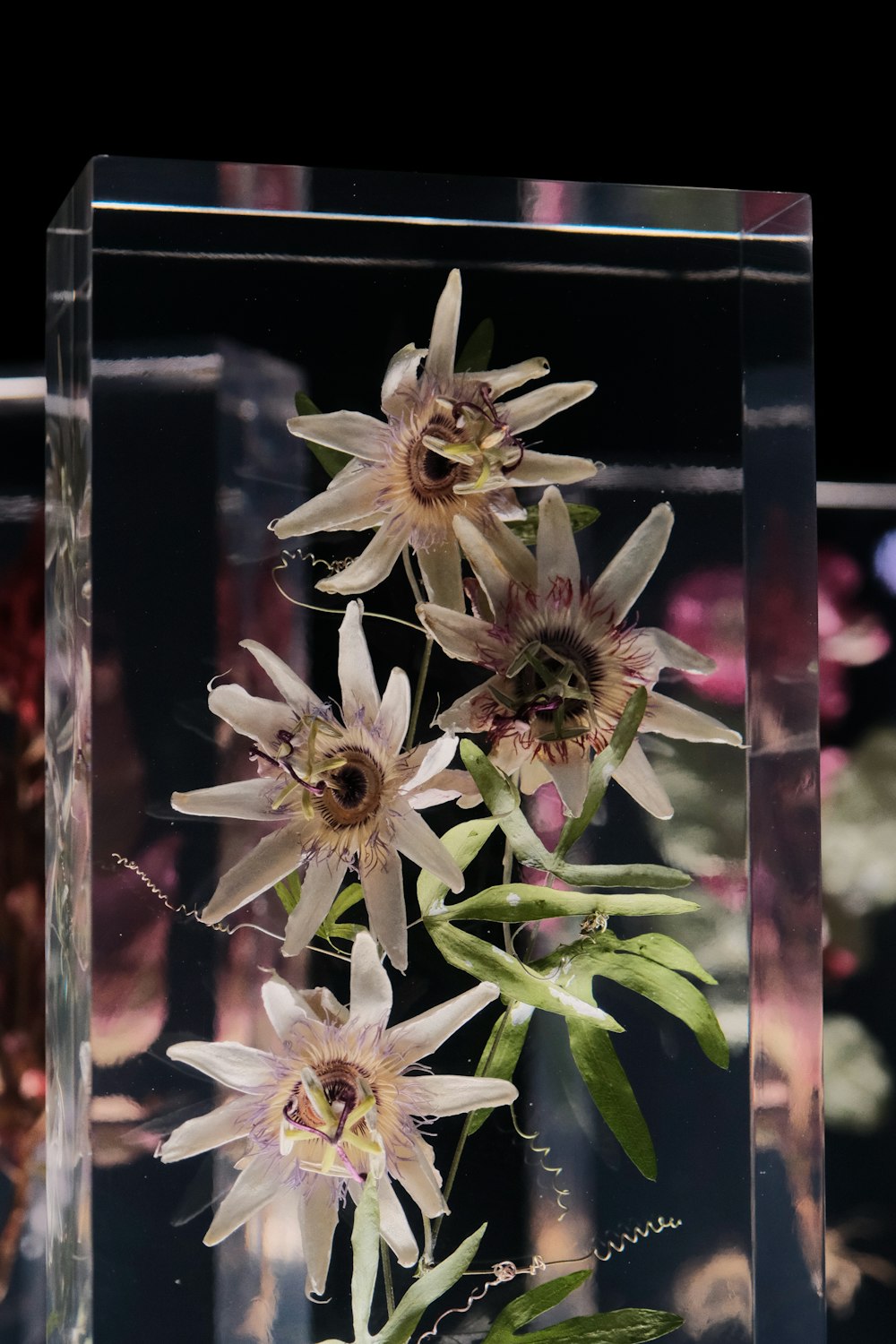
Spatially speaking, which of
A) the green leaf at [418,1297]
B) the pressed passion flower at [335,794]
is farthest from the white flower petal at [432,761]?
the green leaf at [418,1297]

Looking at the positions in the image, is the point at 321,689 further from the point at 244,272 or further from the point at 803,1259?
the point at 803,1259

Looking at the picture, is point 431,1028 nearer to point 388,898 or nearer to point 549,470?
point 388,898

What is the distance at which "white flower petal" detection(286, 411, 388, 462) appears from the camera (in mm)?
660

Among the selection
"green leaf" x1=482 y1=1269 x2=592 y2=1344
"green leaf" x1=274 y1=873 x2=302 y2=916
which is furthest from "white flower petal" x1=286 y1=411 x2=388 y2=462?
"green leaf" x1=482 y1=1269 x2=592 y2=1344

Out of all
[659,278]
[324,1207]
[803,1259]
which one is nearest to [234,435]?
[659,278]

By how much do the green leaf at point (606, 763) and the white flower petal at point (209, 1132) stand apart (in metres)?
0.19

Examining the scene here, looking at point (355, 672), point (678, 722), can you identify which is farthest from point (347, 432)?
point (678, 722)

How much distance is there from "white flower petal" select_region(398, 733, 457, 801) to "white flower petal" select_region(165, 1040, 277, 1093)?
0.14 metres

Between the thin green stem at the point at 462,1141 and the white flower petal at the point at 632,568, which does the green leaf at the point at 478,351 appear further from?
the thin green stem at the point at 462,1141

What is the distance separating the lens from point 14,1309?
842 mm

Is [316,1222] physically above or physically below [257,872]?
below

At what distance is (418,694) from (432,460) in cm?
12

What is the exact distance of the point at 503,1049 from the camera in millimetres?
675

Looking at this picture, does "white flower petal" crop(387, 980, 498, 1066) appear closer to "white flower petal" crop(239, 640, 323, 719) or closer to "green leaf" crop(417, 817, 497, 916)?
"green leaf" crop(417, 817, 497, 916)
